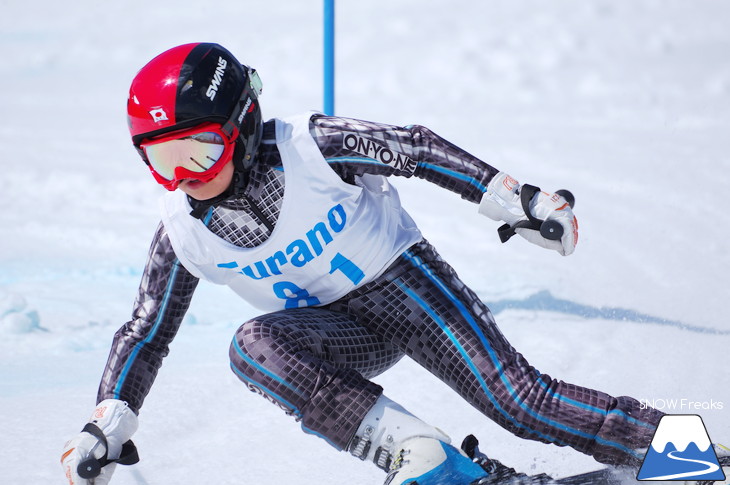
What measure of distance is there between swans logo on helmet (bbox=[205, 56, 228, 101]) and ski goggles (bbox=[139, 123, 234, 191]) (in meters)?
0.07

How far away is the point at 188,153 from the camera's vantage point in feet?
7.09

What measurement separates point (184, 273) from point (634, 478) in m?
1.29

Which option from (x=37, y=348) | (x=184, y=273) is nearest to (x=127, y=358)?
(x=184, y=273)

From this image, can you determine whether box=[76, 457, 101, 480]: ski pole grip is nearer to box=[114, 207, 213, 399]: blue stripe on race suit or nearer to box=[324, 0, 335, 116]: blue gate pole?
box=[114, 207, 213, 399]: blue stripe on race suit

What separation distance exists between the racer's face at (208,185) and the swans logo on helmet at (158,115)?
0.18 metres

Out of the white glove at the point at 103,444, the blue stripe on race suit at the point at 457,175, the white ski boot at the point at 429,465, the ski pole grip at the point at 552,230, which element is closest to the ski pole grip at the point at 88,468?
the white glove at the point at 103,444

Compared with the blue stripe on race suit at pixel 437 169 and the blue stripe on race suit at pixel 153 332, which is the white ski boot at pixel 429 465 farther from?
the blue stripe on race suit at pixel 153 332

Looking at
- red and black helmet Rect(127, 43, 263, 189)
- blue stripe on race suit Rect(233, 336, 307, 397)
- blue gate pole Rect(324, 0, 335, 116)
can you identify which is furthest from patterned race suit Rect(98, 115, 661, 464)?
blue gate pole Rect(324, 0, 335, 116)

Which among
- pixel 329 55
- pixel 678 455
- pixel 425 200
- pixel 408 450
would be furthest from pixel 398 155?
pixel 425 200

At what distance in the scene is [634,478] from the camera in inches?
91.0

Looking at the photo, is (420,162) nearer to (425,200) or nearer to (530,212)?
(530,212)

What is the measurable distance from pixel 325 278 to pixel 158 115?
64 centimetres

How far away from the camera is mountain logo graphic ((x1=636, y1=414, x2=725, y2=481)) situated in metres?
2.24

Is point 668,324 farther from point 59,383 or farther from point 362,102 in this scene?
point 362,102
